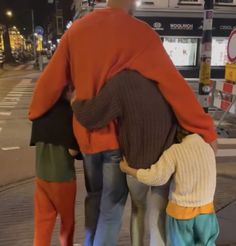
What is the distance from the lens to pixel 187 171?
2.54 metres

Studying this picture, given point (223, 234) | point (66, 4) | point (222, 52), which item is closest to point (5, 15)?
point (66, 4)

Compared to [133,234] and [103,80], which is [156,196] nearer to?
[133,234]

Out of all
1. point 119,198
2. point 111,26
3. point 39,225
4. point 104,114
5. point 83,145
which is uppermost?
point 111,26

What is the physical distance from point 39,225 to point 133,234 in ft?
2.11

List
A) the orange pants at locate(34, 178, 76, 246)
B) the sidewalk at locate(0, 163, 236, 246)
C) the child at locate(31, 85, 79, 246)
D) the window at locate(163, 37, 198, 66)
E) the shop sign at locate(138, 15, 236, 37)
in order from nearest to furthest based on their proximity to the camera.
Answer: the child at locate(31, 85, 79, 246), the orange pants at locate(34, 178, 76, 246), the sidewalk at locate(0, 163, 236, 246), the shop sign at locate(138, 15, 236, 37), the window at locate(163, 37, 198, 66)

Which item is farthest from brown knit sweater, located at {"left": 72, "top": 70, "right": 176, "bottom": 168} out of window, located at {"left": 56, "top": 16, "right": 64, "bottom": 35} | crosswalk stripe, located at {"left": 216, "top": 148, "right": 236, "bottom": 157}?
window, located at {"left": 56, "top": 16, "right": 64, "bottom": 35}

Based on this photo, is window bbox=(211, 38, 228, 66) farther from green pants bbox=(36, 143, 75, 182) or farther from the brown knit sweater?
the brown knit sweater

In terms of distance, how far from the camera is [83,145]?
266cm

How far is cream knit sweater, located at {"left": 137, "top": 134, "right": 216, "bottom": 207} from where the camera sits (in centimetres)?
252

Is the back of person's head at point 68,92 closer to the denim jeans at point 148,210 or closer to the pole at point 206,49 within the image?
the denim jeans at point 148,210

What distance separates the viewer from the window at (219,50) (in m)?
21.7

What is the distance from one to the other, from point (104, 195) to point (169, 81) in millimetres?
802

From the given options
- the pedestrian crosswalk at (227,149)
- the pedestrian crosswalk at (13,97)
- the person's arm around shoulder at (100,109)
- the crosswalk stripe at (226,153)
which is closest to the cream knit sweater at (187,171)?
Result: the person's arm around shoulder at (100,109)

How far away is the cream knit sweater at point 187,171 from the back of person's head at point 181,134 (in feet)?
0.09
